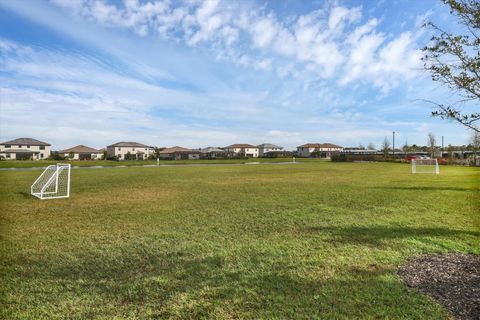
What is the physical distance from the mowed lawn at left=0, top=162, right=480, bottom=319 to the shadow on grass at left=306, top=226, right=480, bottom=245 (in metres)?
0.02

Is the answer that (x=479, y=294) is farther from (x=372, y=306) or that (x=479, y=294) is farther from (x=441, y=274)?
(x=372, y=306)

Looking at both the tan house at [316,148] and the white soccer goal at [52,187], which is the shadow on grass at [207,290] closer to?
the white soccer goal at [52,187]

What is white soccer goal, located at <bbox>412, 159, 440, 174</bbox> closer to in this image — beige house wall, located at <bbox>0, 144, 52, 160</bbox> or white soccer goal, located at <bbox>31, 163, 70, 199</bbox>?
white soccer goal, located at <bbox>31, 163, 70, 199</bbox>

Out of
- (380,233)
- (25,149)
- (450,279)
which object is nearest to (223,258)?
(450,279)

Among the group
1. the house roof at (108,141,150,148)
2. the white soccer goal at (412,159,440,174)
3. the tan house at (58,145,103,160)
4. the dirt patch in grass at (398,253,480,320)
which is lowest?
the dirt patch in grass at (398,253,480,320)

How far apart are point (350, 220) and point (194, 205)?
17.4 feet

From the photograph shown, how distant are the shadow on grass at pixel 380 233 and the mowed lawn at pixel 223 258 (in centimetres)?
2

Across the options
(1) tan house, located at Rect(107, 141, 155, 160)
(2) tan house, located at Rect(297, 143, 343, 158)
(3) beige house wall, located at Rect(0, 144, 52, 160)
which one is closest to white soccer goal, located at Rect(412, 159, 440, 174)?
(1) tan house, located at Rect(107, 141, 155, 160)

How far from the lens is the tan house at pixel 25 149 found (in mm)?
87219

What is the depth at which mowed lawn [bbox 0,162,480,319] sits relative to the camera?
3.53 meters

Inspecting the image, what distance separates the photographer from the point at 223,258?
5.15 m

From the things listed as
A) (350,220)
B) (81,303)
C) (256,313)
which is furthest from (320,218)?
(81,303)

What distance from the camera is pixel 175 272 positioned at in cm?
460

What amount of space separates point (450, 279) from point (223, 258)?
3.38m
